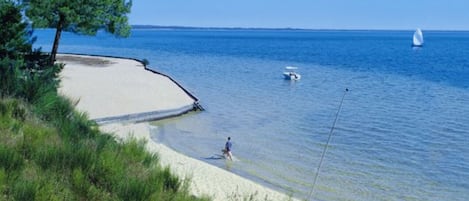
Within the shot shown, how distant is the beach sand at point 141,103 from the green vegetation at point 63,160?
139 cm

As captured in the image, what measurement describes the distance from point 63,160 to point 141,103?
20493 millimetres

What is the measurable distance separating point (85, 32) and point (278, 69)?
35.7 m

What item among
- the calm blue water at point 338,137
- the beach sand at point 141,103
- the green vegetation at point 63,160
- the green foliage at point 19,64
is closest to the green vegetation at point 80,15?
the beach sand at point 141,103

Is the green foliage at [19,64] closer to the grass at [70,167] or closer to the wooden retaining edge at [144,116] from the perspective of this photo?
the grass at [70,167]

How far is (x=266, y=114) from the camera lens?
28609 millimetres

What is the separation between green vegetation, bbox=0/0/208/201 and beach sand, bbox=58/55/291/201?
1387 mm

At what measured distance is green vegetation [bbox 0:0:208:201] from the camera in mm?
6266

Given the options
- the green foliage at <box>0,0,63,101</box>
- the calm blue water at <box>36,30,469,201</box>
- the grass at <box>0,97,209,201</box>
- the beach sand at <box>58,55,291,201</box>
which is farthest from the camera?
the calm blue water at <box>36,30,469,201</box>

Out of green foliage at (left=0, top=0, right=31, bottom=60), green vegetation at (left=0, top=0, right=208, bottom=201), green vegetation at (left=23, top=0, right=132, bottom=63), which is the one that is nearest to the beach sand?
green vegetation at (left=0, top=0, right=208, bottom=201)

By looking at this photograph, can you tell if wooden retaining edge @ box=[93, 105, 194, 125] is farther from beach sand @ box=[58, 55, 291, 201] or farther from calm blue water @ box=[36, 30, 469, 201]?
calm blue water @ box=[36, 30, 469, 201]

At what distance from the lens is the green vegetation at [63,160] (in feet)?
20.6

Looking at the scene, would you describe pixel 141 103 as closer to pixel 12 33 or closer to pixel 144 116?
pixel 144 116

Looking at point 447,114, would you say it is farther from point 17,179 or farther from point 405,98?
point 17,179

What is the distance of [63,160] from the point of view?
6988 millimetres
